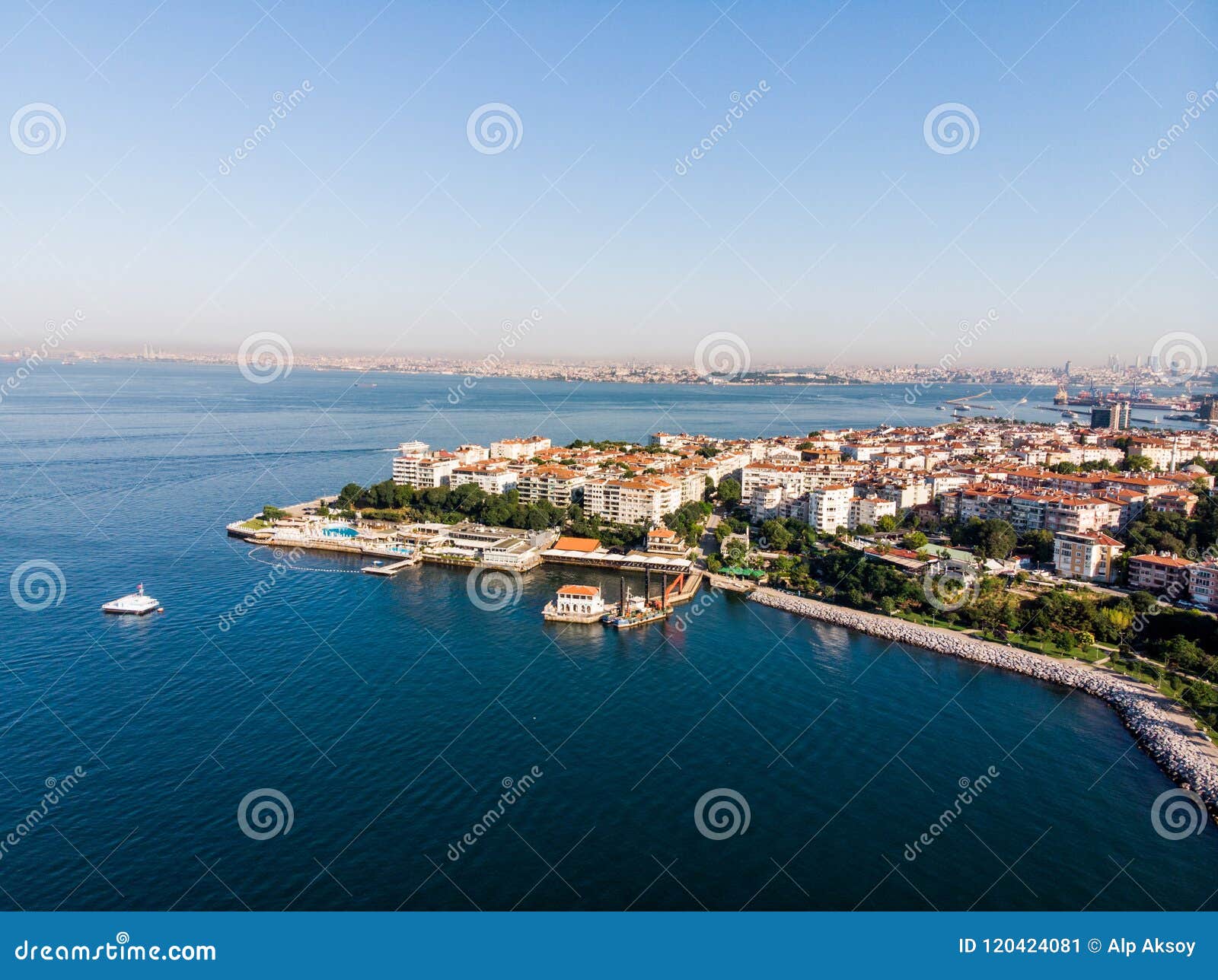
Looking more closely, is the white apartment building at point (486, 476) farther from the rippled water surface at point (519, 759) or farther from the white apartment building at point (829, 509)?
the white apartment building at point (829, 509)

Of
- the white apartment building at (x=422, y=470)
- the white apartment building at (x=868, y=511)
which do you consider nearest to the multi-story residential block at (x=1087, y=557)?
the white apartment building at (x=868, y=511)

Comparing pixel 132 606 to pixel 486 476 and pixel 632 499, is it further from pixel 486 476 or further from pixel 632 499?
pixel 632 499

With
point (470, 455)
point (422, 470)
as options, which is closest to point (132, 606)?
point (422, 470)

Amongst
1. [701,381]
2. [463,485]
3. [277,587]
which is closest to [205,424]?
[463,485]

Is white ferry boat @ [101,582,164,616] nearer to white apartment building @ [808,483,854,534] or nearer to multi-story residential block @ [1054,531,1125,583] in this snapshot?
white apartment building @ [808,483,854,534]

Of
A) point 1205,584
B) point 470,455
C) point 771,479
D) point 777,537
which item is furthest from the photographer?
point 470,455

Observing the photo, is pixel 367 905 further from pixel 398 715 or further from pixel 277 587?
pixel 277 587

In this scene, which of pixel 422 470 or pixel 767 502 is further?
pixel 422 470
